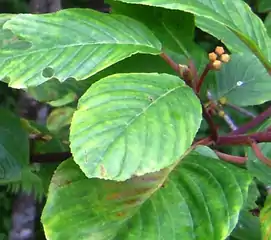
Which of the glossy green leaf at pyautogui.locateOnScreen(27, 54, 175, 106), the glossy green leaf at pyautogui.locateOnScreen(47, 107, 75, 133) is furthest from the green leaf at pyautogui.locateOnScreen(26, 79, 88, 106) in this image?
the glossy green leaf at pyautogui.locateOnScreen(47, 107, 75, 133)

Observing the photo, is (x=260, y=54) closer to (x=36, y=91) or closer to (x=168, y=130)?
(x=168, y=130)

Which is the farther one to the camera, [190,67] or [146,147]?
[190,67]

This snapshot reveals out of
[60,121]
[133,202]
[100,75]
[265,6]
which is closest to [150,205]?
[133,202]

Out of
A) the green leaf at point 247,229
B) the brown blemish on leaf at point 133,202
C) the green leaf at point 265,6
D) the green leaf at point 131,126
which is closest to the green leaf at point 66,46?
the green leaf at point 131,126

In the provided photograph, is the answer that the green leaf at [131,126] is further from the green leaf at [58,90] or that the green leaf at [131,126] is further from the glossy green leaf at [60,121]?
the glossy green leaf at [60,121]

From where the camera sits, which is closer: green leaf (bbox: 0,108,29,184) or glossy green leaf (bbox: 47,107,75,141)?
green leaf (bbox: 0,108,29,184)

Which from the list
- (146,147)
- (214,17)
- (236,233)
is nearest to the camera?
(146,147)

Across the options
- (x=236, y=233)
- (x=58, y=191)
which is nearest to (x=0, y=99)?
(x=236, y=233)

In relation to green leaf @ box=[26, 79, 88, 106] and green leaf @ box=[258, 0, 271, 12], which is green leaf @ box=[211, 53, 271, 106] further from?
green leaf @ box=[258, 0, 271, 12]
